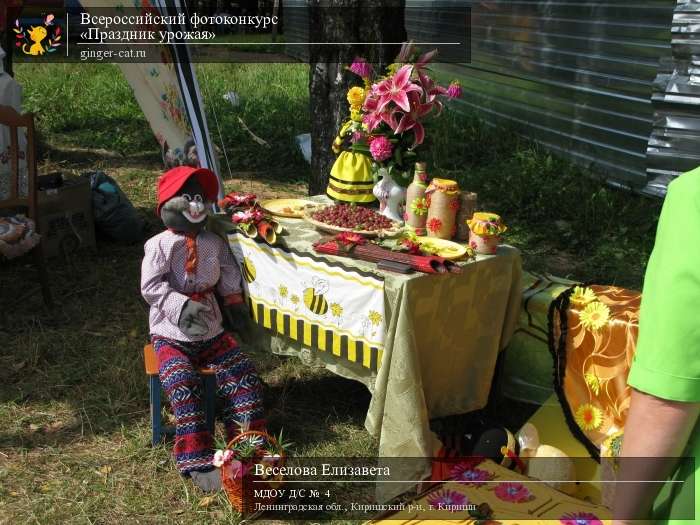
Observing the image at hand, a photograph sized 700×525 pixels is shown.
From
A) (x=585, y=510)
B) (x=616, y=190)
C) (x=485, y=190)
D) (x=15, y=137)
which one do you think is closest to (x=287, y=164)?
(x=485, y=190)

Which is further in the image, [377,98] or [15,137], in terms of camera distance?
[15,137]

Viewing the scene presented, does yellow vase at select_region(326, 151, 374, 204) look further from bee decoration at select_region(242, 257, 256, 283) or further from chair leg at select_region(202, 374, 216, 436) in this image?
chair leg at select_region(202, 374, 216, 436)

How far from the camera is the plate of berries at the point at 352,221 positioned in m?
3.38

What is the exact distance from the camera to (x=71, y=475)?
3.31 m

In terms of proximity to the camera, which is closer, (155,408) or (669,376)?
(669,376)

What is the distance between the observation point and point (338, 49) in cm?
528

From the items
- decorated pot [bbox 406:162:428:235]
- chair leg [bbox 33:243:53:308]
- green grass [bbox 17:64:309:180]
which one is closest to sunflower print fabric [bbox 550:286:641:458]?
decorated pot [bbox 406:162:428:235]

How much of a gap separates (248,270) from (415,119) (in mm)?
1016

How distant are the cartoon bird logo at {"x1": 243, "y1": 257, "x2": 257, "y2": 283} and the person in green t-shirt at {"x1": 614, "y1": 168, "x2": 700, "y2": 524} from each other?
258 cm

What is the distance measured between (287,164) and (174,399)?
5373 mm

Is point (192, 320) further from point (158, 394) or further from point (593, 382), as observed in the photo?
point (593, 382)

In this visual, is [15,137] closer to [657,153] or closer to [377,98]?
[377,98]

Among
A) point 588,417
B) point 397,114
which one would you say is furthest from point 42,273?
point 588,417

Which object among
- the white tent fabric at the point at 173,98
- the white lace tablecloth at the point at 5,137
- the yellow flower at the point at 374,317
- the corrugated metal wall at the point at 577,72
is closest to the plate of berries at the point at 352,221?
the yellow flower at the point at 374,317
